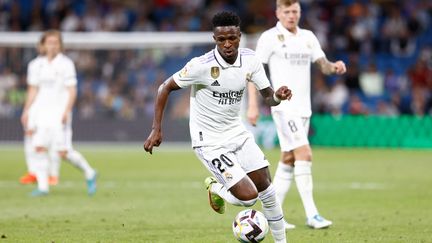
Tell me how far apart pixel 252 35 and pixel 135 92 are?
5.56m

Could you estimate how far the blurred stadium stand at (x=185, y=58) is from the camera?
26.3 metres

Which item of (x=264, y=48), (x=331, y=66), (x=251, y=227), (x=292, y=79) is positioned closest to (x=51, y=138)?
(x=264, y=48)

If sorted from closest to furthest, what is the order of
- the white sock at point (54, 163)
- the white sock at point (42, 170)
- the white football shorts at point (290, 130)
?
1. the white football shorts at point (290, 130)
2. the white sock at point (42, 170)
3. the white sock at point (54, 163)

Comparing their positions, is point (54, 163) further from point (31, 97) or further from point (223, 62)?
point (223, 62)

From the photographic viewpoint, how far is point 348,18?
101 ft

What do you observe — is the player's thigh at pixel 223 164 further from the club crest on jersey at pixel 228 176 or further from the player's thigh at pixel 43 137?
the player's thigh at pixel 43 137

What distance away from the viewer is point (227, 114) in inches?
359

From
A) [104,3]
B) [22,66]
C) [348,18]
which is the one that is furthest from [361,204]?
[104,3]

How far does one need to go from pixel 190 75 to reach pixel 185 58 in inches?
685

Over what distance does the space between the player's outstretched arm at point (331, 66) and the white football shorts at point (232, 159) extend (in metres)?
2.51

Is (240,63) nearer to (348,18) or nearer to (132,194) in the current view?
(132,194)

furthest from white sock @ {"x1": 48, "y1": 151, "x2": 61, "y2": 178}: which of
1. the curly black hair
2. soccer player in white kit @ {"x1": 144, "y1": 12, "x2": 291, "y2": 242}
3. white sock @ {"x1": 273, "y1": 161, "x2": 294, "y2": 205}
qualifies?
the curly black hair

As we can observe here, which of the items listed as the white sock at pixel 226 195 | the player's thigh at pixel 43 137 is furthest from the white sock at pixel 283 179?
the player's thigh at pixel 43 137

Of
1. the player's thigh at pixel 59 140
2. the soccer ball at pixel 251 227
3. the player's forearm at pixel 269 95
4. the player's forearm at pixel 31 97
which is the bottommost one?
the player's thigh at pixel 59 140
